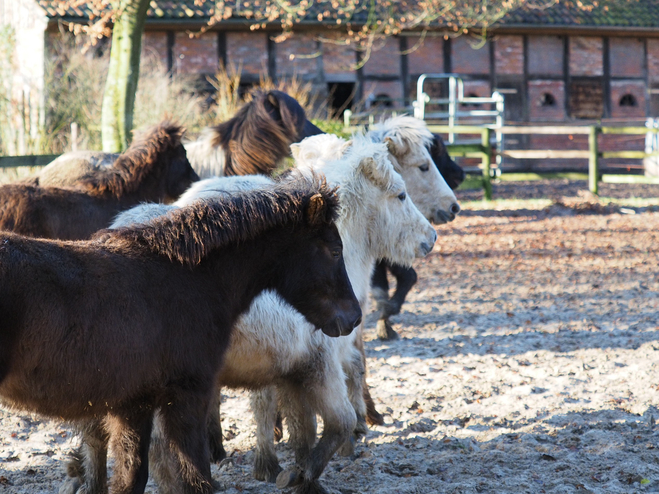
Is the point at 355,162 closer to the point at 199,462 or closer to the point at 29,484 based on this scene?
the point at 199,462

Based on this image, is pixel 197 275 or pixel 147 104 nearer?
pixel 197 275

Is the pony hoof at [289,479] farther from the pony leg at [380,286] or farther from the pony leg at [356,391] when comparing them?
the pony leg at [380,286]

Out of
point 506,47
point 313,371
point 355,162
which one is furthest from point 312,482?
point 506,47

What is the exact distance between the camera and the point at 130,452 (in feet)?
10.9

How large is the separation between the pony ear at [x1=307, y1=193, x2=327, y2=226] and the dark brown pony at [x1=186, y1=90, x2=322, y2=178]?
315cm

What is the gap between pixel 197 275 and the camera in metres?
3.31

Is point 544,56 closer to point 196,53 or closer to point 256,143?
point 196,53

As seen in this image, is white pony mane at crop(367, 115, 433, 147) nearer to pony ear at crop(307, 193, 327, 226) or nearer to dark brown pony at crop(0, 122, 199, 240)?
dark brown pony at crop(0, 122, 199, 240)

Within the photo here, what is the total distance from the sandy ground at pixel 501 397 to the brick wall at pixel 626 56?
16.5 m

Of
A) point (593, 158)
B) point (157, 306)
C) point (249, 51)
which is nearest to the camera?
point (157, 306)

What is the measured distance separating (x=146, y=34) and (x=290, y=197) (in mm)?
19274

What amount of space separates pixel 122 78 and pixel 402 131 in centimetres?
621

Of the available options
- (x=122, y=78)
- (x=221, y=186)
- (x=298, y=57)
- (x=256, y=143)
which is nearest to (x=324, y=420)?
(x=221, y=186)

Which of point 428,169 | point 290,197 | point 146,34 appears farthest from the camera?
point 146,34
